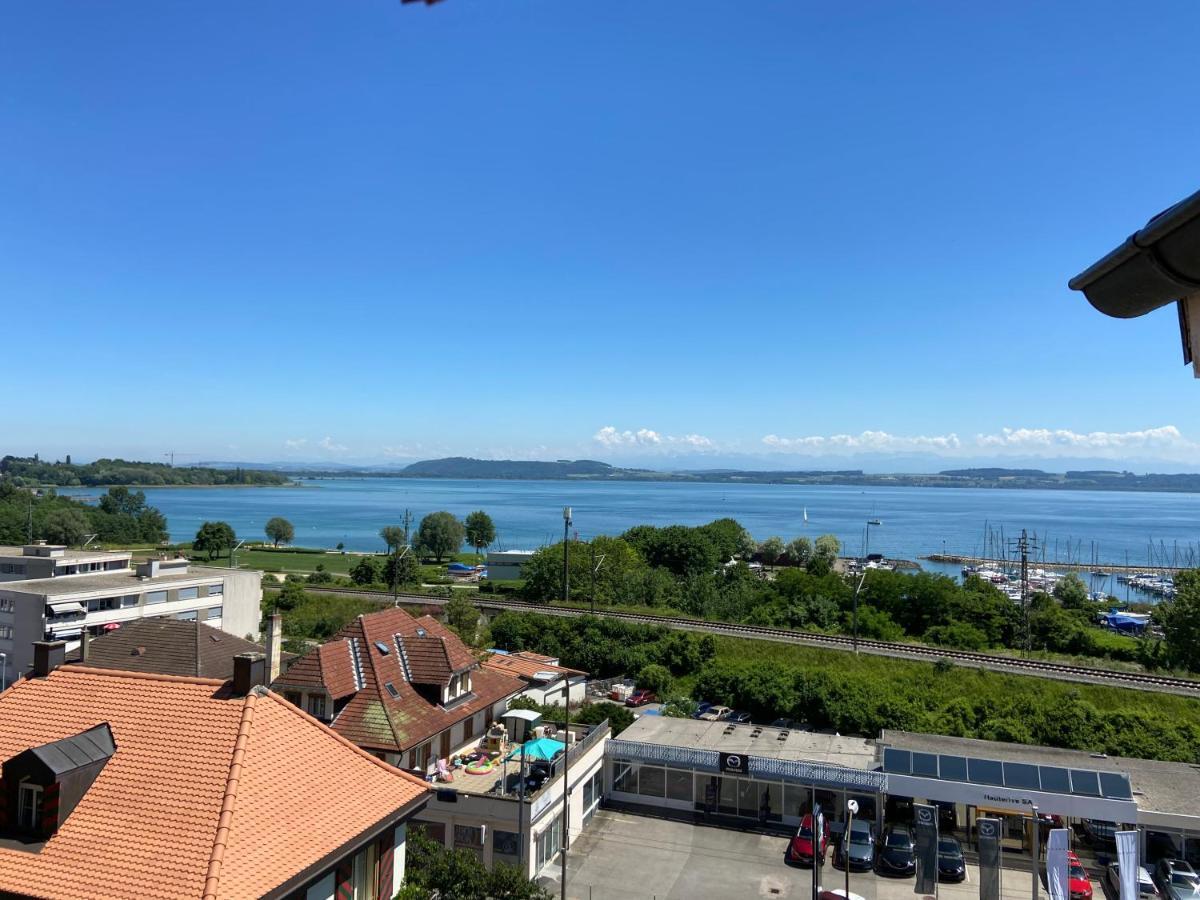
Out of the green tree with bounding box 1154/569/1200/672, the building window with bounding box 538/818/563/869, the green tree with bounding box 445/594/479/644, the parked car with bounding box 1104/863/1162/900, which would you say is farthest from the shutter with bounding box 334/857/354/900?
the green tree with bounding box 1154/569/1200/672

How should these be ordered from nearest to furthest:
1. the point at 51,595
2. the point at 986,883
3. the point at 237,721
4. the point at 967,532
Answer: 1. the point at 237,721
2. the point at 986,883
3. the point at 51,595
4. the point at 967,532

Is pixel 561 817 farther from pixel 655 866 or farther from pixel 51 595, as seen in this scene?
pixel 51 595

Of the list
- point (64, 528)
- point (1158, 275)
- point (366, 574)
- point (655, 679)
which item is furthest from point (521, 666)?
point (64, 528)

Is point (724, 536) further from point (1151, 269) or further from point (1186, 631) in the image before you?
point (1151, 269)

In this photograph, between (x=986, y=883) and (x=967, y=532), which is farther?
(x=967, y=532)

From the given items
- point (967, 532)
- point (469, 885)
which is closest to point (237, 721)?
point (469, 885)
